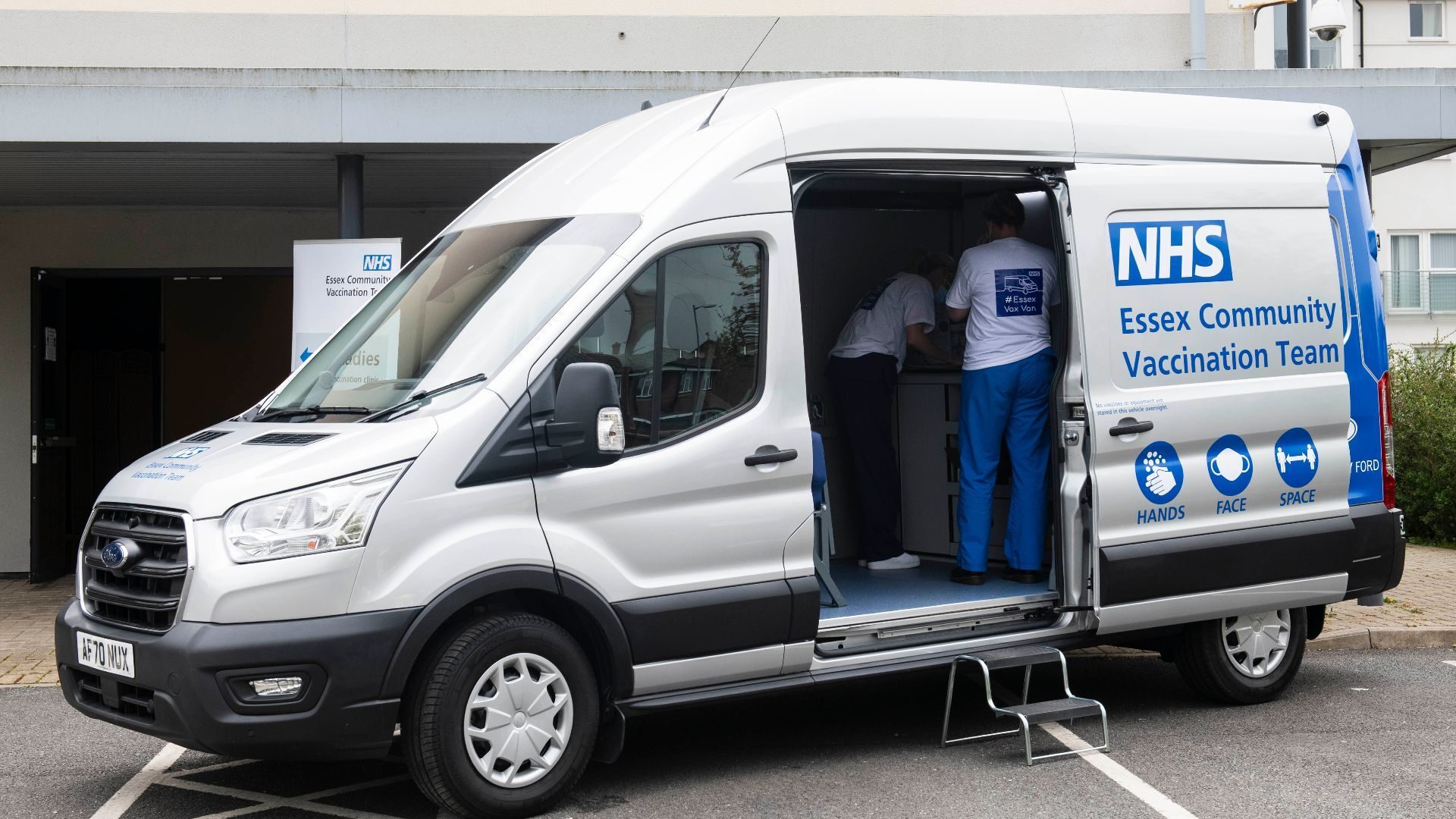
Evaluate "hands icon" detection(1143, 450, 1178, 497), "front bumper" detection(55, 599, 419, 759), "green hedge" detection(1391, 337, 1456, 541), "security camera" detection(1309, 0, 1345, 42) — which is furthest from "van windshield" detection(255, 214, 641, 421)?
"green hedge" detection(1391, 337, 1456, 541)

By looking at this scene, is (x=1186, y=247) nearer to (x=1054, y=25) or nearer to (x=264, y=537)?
(x=264, y=537)

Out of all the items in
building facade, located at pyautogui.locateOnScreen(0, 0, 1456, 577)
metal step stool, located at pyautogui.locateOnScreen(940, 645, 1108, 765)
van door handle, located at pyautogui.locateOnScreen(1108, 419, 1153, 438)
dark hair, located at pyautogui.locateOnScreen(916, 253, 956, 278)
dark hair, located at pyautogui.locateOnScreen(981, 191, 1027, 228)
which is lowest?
metal step stool, located at pyautogui.locateOnScreen(940, 645, 1108, 765)

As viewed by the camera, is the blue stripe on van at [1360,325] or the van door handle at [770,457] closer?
the van door handle at [770,457]

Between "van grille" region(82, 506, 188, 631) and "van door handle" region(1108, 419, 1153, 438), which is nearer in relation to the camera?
"van grille" region(82, 506, 188, 631)

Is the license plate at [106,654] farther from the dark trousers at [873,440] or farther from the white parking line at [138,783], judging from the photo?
the dark trousers at [873,440]

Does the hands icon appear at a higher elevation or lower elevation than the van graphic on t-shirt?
lower

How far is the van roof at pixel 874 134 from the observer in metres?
5.59

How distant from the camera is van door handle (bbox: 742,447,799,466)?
5.45 metres

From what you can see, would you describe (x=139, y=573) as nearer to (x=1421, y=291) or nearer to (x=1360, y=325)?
(x=1360, y=325)

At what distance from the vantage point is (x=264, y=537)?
4.68 meters

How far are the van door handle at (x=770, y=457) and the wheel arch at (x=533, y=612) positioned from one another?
0.76 m

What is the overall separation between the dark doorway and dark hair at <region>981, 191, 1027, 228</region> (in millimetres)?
7013

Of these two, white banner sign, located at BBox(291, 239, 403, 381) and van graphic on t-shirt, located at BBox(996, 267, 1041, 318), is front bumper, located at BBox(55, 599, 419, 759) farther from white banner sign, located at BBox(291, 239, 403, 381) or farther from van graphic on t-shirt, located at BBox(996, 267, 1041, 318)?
white banner sign, located at BBox(291, 239, 403, 381)

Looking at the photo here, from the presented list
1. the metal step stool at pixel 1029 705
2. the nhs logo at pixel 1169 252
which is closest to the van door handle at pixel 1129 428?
the nhs logo at pixel 1169 252
